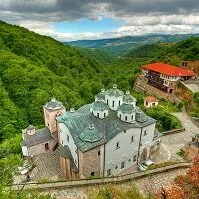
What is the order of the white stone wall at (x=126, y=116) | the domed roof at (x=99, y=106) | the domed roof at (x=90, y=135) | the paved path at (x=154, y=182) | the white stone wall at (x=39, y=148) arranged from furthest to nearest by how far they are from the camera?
the white stone wall at (x=39, y=148) < the white stone wall at (x=126, y=116) < the domed roof at (x=99, y=106) < the domed roof at (x=90, y=135) < the paved path at (x=154, y=182)

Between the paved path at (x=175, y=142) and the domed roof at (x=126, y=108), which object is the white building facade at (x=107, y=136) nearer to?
the domed roof at (x=126, y=108)

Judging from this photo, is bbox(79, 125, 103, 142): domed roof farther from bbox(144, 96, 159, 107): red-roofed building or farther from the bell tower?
bbox(144, 96, 159, 107): red-roofed building

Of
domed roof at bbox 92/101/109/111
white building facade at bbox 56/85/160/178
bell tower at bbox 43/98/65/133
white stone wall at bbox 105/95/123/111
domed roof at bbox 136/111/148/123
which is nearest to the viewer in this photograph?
white building facade at bbox 56/85/160/178

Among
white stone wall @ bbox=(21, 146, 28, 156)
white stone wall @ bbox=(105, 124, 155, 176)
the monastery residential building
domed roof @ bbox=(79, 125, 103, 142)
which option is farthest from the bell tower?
white stone wall @ bbox=(105, 124, 155, 176)

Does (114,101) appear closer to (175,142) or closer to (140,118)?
(140,118)

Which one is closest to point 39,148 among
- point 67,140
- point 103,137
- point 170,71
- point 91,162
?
point 67,140

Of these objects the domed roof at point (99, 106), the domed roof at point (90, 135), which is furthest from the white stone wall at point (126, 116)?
the domed roof at point (90, 135)

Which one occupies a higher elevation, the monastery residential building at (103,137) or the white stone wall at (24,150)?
the monastery residential building at (103,137)

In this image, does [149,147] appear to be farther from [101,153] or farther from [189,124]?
[189,124]
